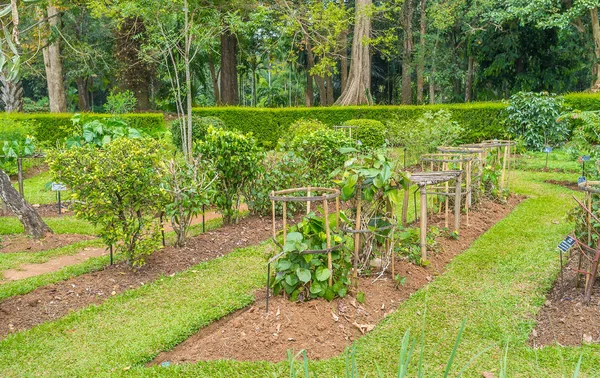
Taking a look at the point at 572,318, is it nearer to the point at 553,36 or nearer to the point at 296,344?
the point at 296,344

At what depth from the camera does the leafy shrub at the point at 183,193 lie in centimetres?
565

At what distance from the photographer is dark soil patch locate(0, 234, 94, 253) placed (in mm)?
6344

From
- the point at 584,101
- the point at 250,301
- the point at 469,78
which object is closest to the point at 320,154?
the point at 250,301

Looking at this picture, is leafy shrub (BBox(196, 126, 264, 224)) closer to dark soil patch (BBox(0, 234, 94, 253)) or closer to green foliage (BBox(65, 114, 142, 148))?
dark soil patch (BBox(0, 234, 94, 253))

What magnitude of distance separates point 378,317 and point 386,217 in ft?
3.11

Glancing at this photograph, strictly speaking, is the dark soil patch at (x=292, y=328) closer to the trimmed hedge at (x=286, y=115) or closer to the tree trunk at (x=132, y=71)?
the trimmed hedge at (x=286, y=115)

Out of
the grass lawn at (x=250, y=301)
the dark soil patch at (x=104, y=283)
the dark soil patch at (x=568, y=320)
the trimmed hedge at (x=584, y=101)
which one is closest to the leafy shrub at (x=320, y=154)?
the dark soil patch at (x=104, y=283)

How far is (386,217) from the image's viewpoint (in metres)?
4.61

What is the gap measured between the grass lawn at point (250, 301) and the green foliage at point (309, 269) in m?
0.46

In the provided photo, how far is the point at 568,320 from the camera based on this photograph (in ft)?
12.3

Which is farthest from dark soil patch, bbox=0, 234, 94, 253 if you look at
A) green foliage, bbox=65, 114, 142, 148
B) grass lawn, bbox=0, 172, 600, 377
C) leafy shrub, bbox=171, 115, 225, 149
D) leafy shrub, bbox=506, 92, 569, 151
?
leafy shrub, bbox=506, 92, 569, 151

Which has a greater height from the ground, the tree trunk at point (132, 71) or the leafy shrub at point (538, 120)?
the tree trunk at point (132, 71)

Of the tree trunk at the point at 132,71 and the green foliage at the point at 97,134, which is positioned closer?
the green foliage at the point at 97,134

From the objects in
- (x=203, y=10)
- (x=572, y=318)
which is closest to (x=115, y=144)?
(x=572, y=318)
